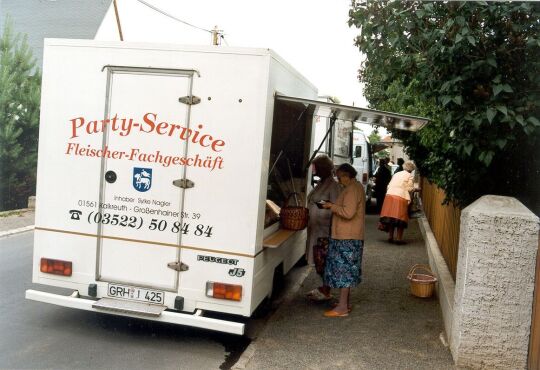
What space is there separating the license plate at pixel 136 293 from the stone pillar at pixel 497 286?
2.64 m

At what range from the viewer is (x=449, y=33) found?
14.8 feet

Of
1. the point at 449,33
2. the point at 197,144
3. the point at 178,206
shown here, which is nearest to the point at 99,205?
the point at 178,206

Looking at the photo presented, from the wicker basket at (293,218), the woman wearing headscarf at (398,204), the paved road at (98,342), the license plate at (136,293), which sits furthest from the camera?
the woman wearing headscarf at (398,204)

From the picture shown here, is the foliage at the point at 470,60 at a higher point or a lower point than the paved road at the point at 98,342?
higher

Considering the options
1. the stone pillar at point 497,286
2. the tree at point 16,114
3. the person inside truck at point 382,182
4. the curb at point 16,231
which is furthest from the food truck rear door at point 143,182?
the person inside truck at point 382,182

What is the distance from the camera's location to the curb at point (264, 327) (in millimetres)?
4430

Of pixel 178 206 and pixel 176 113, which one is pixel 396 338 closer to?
pixel 178 206

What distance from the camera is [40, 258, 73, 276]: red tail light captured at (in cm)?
487

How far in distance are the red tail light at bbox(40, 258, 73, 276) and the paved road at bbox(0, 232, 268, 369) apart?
2.04ft

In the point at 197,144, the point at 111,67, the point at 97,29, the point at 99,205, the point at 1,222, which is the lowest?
the point at 1,222

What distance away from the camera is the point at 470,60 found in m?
4.49

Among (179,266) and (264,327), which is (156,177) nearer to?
(179,266)

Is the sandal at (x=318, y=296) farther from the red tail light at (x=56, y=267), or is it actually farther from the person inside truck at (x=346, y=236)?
the red tail light at (x=56, y=267)

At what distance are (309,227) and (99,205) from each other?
263 cm
